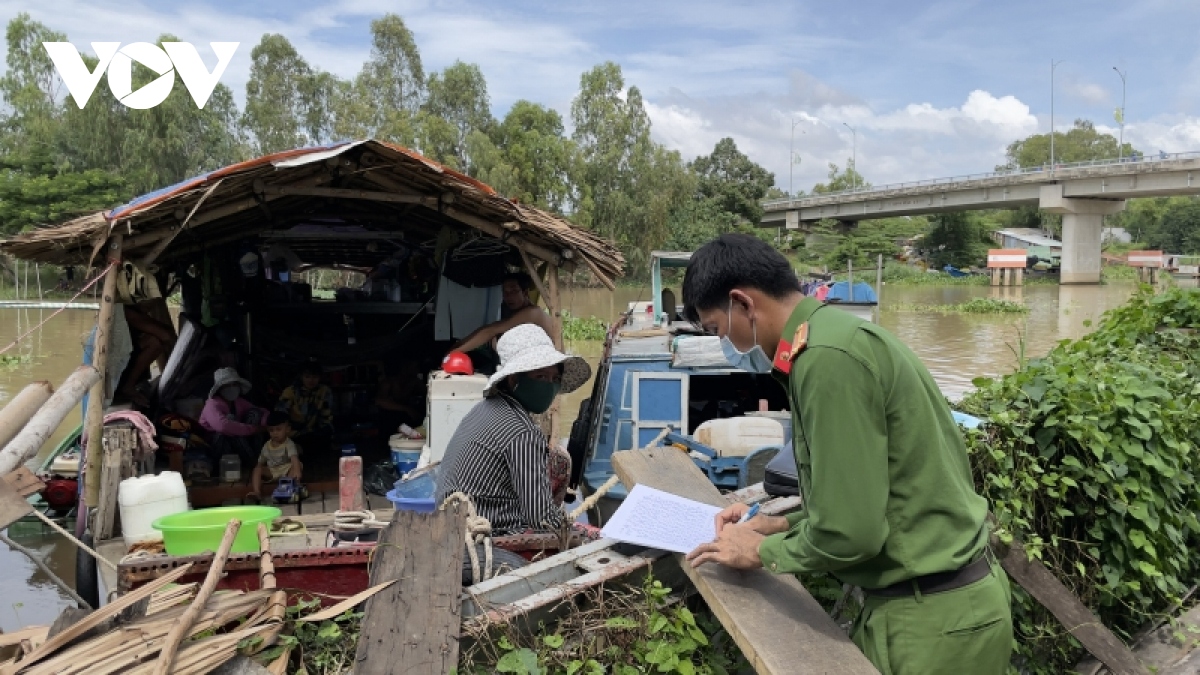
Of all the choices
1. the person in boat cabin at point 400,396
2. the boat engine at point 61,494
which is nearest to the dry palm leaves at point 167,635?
the boat engine at point 61,494

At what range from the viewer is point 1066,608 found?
3160 mm

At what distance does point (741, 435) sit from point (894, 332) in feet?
72.2

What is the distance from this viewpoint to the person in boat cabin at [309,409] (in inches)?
341

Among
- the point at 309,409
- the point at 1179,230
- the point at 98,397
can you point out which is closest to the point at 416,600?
the point at 98,397

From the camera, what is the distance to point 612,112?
126ft

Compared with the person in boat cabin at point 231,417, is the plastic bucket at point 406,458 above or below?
below

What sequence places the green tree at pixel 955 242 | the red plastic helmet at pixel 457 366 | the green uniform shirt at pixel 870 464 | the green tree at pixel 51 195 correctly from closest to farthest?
the green uniform shirt at pixel 870 464 < the red plastic helmet at pixel 457 366 < the green tree at pixel 51 195 < the green tree at pixel 955 242

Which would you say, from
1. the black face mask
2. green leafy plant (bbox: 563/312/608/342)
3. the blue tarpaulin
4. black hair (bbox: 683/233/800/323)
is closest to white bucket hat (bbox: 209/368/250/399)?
the black face mask

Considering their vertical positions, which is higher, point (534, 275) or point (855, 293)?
point (534, 275)

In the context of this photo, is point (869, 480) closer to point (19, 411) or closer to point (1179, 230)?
point (19, 411)

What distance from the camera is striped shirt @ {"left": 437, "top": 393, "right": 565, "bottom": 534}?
324 centimetres

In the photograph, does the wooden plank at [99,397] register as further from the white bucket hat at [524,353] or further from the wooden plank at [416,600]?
the wooden plank at [416,600]

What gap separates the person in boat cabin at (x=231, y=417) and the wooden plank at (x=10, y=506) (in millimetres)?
5753

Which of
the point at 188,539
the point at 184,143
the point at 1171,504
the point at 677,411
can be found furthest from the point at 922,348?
the point at 184,143
